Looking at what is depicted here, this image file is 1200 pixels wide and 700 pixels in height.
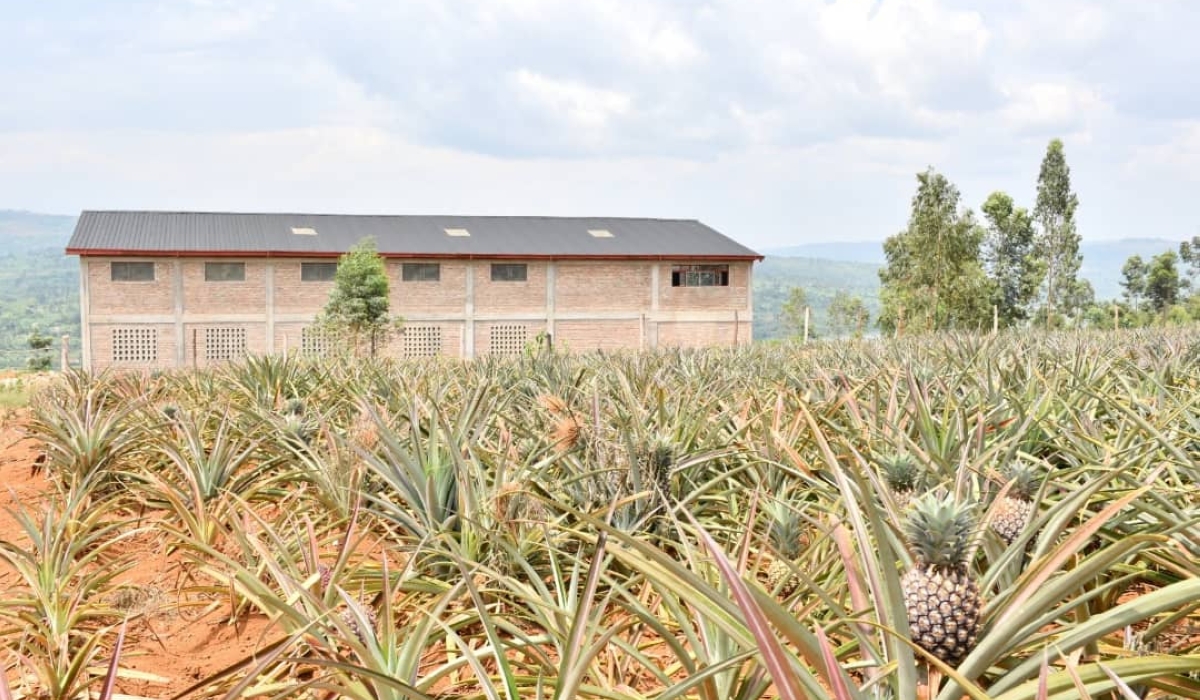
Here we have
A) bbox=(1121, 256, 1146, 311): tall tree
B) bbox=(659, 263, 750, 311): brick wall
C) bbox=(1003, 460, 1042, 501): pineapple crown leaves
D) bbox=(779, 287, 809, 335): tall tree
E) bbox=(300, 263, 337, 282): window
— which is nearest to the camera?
bbox=(1003, 460, 1042, 501): pineapple crown leaves

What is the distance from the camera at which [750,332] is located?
110 ft

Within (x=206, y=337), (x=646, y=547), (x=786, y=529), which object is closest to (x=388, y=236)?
(x=206, y=337)

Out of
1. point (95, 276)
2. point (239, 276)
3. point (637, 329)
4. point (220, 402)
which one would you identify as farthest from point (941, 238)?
point (220, 402)

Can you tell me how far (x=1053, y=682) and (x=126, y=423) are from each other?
18.1 feet

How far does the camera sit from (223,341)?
29.6m

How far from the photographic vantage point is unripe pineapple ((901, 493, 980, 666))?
1413 mm

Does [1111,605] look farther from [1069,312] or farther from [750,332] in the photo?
A: [1069,312]

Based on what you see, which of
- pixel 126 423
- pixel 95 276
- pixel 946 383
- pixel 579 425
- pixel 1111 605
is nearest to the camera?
pixel 1111 605

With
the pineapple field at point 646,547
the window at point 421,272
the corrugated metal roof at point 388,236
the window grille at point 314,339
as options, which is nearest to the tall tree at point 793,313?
the corrugated metal roof at point 388,236

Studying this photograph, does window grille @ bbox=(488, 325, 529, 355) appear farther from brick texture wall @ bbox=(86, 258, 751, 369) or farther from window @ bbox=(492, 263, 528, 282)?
window @ bbox=(492, 263, 528, 282)

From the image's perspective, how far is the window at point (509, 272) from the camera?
31969 millimetres

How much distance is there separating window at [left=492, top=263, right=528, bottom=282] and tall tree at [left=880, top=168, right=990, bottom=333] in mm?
15038

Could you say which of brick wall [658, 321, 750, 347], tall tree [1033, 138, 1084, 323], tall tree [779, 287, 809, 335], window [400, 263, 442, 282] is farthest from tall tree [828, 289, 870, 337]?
window [400, 263, 442, 282]

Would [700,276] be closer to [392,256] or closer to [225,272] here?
[392,256]
